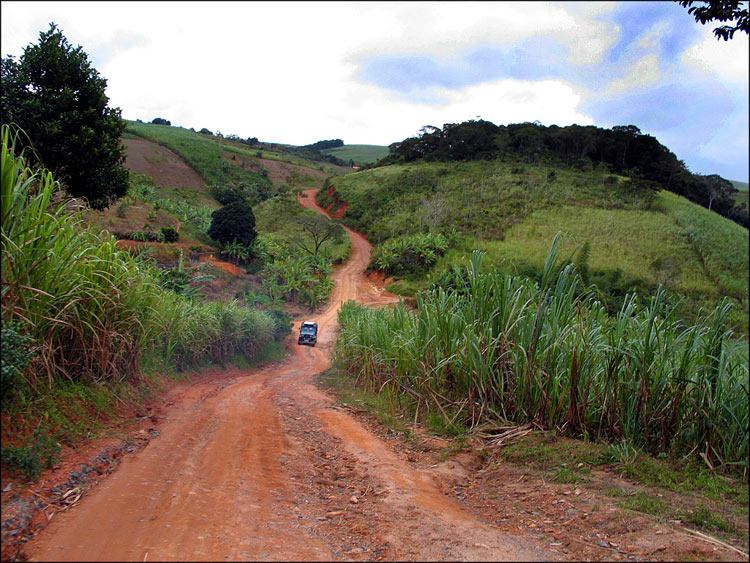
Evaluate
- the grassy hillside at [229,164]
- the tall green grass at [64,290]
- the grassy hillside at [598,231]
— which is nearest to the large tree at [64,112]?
the tall green grass at [64,290]

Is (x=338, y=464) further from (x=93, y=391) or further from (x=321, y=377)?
(x=321, y=377)

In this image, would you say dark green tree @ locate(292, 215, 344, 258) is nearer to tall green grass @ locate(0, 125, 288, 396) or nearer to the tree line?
the tree line

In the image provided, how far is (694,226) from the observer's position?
22.1 metres

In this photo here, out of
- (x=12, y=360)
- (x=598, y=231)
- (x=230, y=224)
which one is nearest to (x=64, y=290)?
(x=12, y=360)

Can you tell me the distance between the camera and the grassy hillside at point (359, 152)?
116625 millimetres

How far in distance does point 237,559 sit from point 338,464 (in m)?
2.51

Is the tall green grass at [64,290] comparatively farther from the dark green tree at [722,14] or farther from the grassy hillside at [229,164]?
the grassy hillside at [229,164]

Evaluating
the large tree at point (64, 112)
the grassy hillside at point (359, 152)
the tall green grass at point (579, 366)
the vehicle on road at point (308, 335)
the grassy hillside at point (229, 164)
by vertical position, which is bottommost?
Result: the vehicle on road at point (308, 335)

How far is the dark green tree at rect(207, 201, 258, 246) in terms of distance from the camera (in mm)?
26203

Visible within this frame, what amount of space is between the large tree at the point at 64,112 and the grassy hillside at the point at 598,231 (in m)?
10.3

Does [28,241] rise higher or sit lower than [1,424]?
higher

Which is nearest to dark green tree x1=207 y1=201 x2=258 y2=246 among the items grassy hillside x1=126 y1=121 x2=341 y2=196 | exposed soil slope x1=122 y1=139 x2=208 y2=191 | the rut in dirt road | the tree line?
exposed soil slope x1=122 y1=139 x2=208 y2=191

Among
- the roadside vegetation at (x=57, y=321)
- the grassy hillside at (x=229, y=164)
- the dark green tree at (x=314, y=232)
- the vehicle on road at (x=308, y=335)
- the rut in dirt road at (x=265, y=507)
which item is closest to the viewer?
the rut in dirt road at (x=265, y=507)

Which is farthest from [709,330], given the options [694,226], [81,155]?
[694,226]
